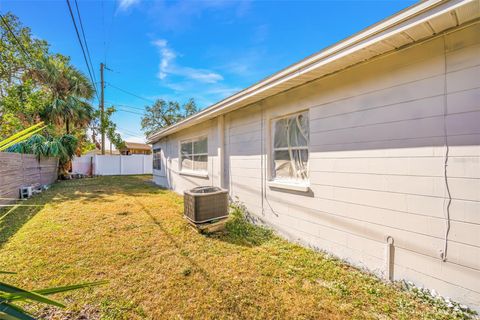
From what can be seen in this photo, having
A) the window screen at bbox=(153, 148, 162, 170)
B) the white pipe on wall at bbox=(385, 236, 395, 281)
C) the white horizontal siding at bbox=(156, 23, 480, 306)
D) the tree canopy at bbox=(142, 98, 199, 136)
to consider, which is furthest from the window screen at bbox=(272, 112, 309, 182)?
the tree canopy at bbox=(142, 98, 199, 136)

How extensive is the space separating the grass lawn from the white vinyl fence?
45.0 ft

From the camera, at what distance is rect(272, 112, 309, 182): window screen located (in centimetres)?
357

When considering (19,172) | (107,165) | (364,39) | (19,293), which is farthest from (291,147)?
(107,165)

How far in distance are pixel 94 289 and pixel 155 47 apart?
10.3 metres

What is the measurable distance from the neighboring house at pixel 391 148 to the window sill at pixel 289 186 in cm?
3

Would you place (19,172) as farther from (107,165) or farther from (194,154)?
(107,165)

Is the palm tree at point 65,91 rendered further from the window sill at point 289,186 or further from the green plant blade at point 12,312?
the green plant blade at point 12,312

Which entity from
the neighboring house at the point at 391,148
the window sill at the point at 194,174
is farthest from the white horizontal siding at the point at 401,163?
the window sill at the point at 194,174

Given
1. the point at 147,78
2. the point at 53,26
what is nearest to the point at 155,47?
the point at 53,26

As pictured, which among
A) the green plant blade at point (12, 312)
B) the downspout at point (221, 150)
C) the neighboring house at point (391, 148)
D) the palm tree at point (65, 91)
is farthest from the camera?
the palm tree at point (65, 91)

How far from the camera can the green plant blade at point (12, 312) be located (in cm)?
66

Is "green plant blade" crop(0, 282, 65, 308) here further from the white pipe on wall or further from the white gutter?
the white gutter

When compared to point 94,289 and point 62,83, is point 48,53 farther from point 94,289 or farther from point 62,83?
point 94,289

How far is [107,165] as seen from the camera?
17.0m
